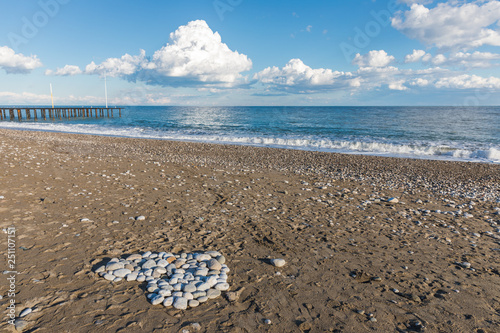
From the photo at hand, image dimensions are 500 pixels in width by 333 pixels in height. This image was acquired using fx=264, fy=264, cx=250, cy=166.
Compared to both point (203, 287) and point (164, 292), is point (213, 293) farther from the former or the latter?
point (164, 292)

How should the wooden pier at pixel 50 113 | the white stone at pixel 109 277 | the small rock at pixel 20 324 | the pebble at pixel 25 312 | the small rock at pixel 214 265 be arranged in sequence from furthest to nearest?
the wooden pier at pixel 50 113 → the small rock at pixel 214 265 → the white stone at pixel 109 277 → the pebble at pixel 25 312 → the small rock at pixel 20 324

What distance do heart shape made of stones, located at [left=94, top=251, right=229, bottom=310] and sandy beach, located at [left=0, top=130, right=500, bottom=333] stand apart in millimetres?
138

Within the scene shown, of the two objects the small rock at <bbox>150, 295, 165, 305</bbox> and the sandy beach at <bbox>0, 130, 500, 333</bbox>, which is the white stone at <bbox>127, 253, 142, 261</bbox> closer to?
the sandy beach at <bbox>0, 130, 500, 333</bbox>

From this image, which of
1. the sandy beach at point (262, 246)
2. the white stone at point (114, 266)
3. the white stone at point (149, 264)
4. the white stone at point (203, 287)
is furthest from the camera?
the white stone at point (149, 264)

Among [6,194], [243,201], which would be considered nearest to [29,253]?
[6,194]

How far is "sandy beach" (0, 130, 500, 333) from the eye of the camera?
10.4ft

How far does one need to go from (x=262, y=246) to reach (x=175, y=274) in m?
1.74

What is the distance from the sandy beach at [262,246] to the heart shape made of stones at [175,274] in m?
0.14

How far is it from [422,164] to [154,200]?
1442 centimetres

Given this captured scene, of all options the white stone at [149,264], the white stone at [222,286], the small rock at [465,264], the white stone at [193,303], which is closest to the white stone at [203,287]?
the white stone at [222,286]

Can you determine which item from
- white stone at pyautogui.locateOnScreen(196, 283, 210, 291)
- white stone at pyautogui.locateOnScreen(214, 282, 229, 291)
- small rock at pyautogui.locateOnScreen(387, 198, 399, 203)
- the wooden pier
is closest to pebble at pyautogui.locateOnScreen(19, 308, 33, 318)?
white stone at pyautogui.locateOnScreen(196, 283, 210, 291)

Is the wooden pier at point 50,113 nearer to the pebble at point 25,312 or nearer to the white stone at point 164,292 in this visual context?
the pebble at point 25,312

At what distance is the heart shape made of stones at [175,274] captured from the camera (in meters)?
3.38

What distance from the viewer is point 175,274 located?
3.83 metres
